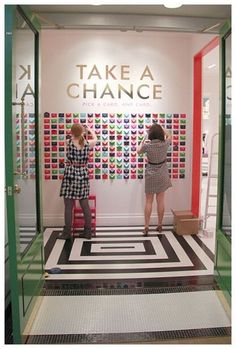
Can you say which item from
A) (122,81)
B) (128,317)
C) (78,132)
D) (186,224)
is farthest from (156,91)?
(128,317)

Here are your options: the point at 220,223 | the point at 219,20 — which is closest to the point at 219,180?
the point at 220,223

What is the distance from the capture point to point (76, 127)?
15.1ft

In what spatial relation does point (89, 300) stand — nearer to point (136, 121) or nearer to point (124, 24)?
point (124, 24)

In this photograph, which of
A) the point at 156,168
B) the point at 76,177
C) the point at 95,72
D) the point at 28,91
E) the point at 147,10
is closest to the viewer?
the point at 28,91

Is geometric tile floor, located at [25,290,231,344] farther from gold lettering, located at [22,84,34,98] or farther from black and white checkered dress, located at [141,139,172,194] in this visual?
black and white checkered dress, located at [141,139,172,194]

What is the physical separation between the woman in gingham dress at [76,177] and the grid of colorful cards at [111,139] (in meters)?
0.66

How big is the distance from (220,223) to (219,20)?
175 cm

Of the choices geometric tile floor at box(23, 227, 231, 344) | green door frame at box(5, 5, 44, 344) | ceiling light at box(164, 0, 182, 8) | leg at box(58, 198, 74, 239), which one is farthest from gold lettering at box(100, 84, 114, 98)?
ceiling light at box(164, 0, 182, 8)

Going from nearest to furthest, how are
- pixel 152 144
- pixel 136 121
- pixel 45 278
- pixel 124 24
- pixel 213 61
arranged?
pixel 124 24
pixel 45 278
pixel 152 144
pixel 136 121
pixel 213 61

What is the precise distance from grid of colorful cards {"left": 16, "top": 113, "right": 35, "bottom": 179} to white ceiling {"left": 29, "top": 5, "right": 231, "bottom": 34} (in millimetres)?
852

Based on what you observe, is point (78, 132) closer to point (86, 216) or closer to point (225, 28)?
point (86, 216)

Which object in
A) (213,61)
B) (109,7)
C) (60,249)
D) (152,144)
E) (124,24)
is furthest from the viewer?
(213,61)

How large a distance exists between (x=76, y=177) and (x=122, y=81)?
5.32 ft

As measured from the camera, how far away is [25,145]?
293 centimetres
